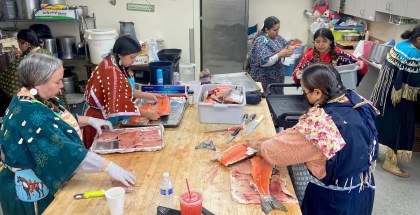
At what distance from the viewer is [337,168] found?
165 cm

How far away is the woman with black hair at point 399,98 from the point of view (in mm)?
2938

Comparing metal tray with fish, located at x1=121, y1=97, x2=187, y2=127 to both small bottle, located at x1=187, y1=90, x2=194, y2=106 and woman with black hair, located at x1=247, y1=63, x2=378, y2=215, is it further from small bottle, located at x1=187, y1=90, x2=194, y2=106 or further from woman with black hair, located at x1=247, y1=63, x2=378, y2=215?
woman with black hair, located at x1=247, y1=63, x2=378, y2=215

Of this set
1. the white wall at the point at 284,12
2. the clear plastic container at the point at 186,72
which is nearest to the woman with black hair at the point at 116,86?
the clear plastic container at the point at 186,72

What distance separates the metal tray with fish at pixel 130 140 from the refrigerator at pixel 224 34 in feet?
10.9

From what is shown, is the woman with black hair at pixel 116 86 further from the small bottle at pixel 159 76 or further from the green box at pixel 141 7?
the green box at pixel 141 7

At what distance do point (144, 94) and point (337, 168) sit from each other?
149 cm

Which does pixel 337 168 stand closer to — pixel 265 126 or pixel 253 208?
pixel 253 208

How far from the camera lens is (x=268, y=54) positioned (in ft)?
11.4

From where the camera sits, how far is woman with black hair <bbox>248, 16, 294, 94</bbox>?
3453 millimetres

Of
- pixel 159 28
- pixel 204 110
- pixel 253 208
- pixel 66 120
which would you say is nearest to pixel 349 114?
pixel 253 208

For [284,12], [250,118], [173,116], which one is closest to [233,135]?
[250,118]

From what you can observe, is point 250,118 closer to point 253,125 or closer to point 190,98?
point 253,125

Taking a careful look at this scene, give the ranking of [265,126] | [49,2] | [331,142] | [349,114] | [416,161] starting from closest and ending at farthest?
[331,142] < [349,114] < [265,126] < [416,161] < [49,2]

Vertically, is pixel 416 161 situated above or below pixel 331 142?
below
